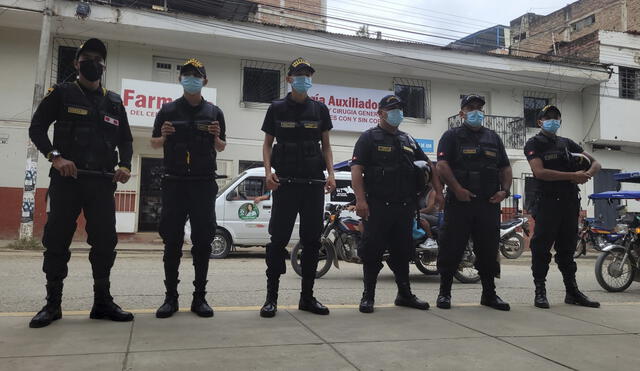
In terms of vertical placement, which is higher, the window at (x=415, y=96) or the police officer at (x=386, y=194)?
the window at (x=415, y=96)

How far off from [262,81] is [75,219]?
13205 mm

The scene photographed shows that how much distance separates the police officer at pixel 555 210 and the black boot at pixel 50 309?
4.23 m

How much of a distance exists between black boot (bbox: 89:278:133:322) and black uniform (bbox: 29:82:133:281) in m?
0.07

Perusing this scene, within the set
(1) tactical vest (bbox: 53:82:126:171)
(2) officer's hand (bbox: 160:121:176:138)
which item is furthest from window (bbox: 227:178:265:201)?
(1) tactical vest (bbox: 53:82:126:171)

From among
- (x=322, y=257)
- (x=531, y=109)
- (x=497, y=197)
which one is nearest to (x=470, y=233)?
(x=497, y=197)

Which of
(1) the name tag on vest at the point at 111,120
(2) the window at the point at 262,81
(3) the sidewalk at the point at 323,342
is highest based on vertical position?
(2) the window at the point at 262,81

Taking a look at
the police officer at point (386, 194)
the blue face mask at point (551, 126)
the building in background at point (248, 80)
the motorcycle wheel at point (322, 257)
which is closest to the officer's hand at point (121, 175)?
the police officer at point (386, 194)

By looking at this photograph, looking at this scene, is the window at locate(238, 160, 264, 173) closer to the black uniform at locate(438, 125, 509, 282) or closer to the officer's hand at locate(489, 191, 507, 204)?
the black uniform at locate(438, 125, 509, 282)

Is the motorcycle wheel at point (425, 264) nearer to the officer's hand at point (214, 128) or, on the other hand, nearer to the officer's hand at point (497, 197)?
the officer's hand at point (497, 197)

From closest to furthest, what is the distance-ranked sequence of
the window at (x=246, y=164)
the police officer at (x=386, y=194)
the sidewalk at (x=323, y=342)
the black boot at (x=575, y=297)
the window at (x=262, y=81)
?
the sidewalk at (x=323, y=342) < the police officer at (x=386, y=194) < the black boot at (x=575, y=297) < the window at (x=246, y=164) < the window at (x=262, y=81)

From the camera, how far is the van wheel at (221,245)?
10039mm

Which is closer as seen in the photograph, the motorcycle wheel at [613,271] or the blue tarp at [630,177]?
the motorcycle wheel at [613,271]

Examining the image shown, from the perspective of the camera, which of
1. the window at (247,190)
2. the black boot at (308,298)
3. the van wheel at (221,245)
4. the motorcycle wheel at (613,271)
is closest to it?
the black boot at (308,298)

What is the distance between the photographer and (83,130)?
3.53 metres
